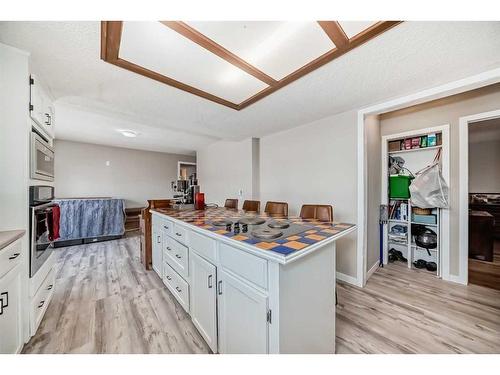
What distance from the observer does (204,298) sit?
1365 millimetres

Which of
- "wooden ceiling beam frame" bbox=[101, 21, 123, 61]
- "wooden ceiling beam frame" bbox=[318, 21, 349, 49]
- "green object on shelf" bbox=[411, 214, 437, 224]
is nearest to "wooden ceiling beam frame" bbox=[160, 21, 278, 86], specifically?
"wooden ceiling beam frame" bbox=[101, 21, 123, 61]

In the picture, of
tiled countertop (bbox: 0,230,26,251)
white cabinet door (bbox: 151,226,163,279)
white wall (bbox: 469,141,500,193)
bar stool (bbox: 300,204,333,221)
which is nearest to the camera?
tiled countertop (bbox: 0,230,26,251)

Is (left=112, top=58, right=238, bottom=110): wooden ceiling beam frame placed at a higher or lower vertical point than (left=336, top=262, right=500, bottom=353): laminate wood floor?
higher

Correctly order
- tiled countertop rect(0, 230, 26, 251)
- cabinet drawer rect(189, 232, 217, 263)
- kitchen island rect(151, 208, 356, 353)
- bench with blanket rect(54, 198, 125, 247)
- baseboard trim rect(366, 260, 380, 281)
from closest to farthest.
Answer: kitchen island rect(151, 208, 356, 353) < tiled countertop rect(0, 230, 26, 251) < cabinet drawer rect(189, 232, 217, 263) < baseboard trim rect(366, 260, 380, 281) < bench with blanket rect(54, 198, 125, 247)

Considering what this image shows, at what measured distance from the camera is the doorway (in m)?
2.19

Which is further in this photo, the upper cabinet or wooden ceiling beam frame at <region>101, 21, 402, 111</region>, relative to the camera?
the upper cabinet

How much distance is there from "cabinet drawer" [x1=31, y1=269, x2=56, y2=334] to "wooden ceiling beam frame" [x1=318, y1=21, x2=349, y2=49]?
2779 mm

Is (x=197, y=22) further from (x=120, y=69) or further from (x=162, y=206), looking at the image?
(x=162, y=206)

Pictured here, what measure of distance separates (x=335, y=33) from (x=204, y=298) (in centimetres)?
196

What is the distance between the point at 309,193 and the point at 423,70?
176 centimetres

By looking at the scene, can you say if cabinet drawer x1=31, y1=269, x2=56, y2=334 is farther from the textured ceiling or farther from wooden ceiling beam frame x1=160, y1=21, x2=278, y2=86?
wooden ceiling beam frame x1=160, y1=21, x2=278, y2=86

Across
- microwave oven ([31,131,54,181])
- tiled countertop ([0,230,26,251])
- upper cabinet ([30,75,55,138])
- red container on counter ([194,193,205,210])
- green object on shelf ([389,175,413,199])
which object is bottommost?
tiled countertop ([0,230,26,251])

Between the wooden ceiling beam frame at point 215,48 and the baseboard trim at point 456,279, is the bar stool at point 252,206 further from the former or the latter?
the baseboard trim at point 456,279
